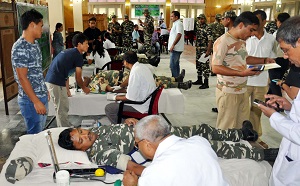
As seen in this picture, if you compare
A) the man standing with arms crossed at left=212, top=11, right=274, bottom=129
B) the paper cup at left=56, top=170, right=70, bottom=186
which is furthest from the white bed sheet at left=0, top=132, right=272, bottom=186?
the man standing with arms crossed at left=212, top=11, right=274, bottom=129

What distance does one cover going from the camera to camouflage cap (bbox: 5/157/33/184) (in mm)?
1976

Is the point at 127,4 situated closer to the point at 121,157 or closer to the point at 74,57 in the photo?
the point at 74,57

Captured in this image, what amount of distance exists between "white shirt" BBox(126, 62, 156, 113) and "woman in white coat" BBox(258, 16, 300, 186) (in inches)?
62.5

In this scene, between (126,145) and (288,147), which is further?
(126,145)

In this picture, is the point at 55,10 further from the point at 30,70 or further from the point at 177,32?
the point at 30,70

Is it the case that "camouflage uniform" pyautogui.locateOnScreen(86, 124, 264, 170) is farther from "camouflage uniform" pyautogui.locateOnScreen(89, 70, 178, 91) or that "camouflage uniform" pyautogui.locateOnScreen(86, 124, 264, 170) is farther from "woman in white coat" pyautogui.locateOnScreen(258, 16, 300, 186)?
"camouflage uniform" pyautogui.locateOnScreen(89, 70, 178, 91)

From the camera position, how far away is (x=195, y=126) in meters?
2.80

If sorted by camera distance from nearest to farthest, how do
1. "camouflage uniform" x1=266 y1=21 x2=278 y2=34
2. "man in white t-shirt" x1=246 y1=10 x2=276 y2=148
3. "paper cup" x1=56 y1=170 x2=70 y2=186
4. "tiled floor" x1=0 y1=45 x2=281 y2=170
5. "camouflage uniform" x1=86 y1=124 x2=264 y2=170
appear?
1. "paper cup" x1=56 y1=170 x2=70 y2=186
2. "camouflage uniform" x1=86 y1=124 x2=264 y2=170
3. "man in white t-shirt" x1=246 y1=10 x2=276 y2=148
4. "tiled floor" x1=0 y1=45 x2=281 y2=170
5. "camouflage uniform" x1=266 y1=21 x2=278 y2=34

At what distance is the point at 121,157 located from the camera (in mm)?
2182

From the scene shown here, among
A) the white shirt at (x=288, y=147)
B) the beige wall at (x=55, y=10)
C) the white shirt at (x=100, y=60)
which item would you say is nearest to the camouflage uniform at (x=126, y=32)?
the beige wall at (x=55, y=10)

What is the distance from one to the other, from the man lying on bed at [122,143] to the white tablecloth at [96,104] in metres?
1.34

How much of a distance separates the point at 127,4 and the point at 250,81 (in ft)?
50.4

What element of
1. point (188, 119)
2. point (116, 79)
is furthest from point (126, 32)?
point (188, 119)

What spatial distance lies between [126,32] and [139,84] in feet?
19.5
